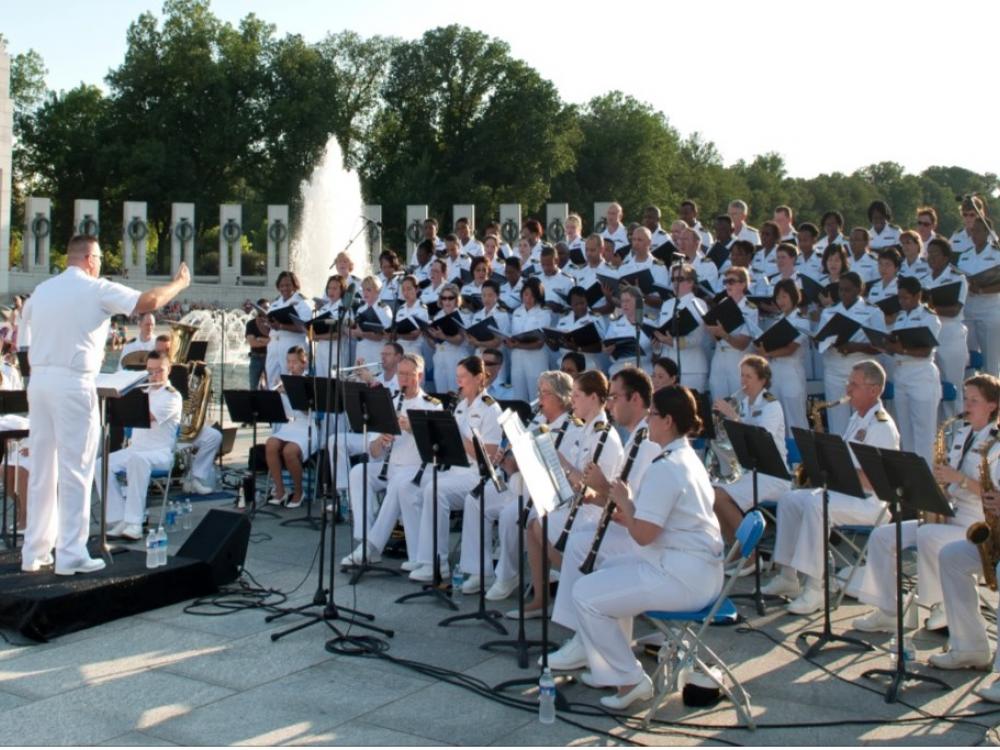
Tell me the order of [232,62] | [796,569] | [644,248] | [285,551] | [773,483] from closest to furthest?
[796,569] → [773,483] → [285,551] → [644,248] → [232,62]

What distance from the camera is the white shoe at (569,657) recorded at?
6.45 metres

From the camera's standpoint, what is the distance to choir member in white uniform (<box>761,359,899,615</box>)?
301 inches

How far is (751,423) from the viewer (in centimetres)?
856

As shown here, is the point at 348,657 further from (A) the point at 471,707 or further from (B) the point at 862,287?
(B) the point at 862,287

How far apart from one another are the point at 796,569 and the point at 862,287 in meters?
4.32

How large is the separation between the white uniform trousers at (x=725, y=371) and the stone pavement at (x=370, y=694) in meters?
4.10

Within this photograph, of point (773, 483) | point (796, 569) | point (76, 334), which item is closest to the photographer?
point (76, 334)

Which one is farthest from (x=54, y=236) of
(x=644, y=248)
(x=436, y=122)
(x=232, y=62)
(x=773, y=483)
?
(x=773, y=483)

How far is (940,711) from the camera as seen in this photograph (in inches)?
230

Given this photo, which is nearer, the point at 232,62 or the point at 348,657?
the point at 348,657

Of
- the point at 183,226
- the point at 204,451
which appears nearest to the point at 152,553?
the point at 204,451

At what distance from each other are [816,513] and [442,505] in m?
2.93

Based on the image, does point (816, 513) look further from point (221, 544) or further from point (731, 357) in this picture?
point (221, 544)

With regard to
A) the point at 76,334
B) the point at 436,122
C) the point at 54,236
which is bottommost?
the point at 76,334
